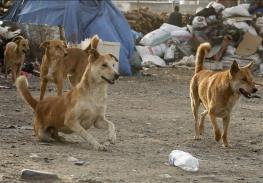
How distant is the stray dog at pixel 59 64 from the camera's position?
39.1ft

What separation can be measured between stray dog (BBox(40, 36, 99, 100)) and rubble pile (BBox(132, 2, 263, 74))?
894cm

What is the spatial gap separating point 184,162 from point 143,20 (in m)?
20.4

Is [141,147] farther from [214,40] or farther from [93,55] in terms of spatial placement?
[214,40]

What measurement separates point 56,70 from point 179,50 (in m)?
11.0

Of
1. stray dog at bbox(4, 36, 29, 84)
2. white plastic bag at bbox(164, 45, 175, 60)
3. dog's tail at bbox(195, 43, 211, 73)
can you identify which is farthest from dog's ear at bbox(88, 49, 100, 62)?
white plastic bag at bbox(164, 45, 175, 60)

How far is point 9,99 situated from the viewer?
40.1 ft

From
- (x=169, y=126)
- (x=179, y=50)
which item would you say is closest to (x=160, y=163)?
(x=169, y=126)

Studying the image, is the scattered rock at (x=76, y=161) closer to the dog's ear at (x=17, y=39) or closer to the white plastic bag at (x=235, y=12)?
the dog's ear at (x=17, y=39)

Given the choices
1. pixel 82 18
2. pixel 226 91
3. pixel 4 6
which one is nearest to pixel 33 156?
pixel 226 91

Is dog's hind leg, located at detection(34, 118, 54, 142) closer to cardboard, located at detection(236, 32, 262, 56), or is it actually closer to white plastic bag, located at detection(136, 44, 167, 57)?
white plastic bag, located at detection(136, 44, 167, 57)

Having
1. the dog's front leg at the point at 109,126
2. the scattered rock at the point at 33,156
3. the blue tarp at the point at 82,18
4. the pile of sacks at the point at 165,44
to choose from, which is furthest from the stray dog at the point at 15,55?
the scattered rock at the point at 33,156

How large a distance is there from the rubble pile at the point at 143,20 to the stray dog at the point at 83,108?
60.0 feet

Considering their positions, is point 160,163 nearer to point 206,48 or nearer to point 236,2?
point 206,48

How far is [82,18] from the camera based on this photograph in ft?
61.6
